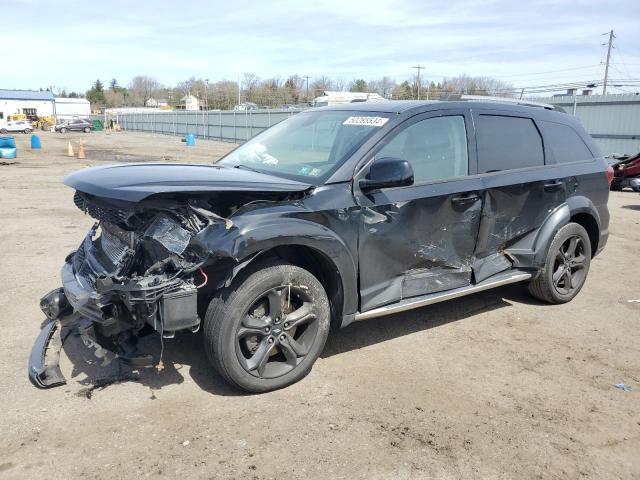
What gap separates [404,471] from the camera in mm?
2842

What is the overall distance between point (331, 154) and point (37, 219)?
688 centimetres

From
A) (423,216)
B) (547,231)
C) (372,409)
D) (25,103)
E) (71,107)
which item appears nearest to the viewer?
(372,409)

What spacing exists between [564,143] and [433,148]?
1871 mm

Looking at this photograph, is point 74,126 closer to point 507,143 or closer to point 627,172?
point 627,172

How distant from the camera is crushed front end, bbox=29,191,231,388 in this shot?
10.4ft

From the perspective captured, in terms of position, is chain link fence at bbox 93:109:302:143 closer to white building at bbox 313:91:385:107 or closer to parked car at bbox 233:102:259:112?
parked car at bbox 233:102:259:112

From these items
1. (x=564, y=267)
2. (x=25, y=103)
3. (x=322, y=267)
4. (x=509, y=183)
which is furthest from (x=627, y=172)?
(x=25, y=103)

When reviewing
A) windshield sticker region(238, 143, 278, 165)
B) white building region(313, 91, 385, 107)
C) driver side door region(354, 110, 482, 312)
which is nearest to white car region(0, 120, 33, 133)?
white building region(313, 91, 385, 107)

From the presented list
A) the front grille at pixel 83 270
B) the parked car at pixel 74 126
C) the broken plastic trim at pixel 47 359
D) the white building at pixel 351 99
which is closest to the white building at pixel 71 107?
the parked car at pixel 74 126

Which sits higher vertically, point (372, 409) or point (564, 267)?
point (564, 267)

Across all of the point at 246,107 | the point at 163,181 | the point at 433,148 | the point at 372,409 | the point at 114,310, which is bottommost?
the point at 372,409

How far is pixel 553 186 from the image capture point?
511 cm

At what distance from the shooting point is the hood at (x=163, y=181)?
3174 millimetres

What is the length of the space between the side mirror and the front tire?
81cm
